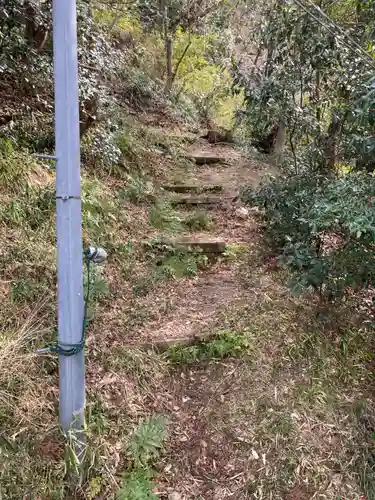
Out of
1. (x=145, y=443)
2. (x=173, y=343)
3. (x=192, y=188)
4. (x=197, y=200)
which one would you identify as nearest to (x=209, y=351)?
(x=173, y=343)

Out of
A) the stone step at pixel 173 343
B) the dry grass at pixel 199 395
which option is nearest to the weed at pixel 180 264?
the dry grass at pixel 199 395

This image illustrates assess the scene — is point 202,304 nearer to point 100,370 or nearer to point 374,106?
point 100,370

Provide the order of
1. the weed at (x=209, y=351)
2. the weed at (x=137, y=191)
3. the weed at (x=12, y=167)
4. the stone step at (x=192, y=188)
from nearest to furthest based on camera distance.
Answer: the weed at (x=209, y=351) < the weed at (x=12, y=167) < the weed at (x=137, y=191) < the stone step at (x=192, y=188)

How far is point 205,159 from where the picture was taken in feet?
22.2

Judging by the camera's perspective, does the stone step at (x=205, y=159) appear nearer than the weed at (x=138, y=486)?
No

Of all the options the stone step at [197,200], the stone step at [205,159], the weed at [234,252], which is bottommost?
the weed at [234,252]

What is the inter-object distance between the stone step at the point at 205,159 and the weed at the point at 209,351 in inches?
176

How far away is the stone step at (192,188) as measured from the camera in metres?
5.38

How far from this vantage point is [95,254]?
189 centimetres

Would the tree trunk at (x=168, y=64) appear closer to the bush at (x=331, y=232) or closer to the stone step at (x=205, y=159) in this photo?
the stone step at (x=205, y=159)

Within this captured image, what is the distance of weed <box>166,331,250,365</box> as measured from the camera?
2740 millimetres

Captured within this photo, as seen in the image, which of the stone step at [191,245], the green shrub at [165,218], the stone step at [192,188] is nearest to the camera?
the stone step at [191,245]

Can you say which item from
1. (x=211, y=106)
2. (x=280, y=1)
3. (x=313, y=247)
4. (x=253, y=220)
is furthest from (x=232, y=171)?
(x=211, y=106)

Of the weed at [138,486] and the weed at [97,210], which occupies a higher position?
the weed at [97,210]
